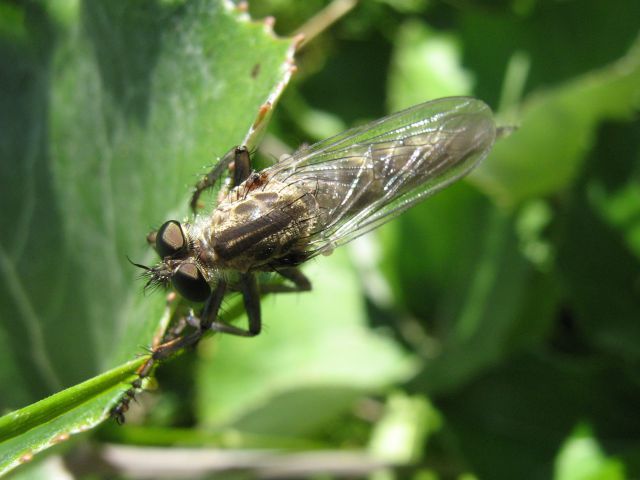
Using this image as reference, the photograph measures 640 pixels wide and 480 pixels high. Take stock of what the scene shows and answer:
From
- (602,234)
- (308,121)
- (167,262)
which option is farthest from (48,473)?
(308,121)

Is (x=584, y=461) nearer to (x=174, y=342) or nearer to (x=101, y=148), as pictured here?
(x=174, y=342)

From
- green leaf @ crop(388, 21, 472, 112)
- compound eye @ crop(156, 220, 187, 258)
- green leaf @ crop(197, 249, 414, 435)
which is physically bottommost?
green leaf @ crop(197, 249, 414, 435)

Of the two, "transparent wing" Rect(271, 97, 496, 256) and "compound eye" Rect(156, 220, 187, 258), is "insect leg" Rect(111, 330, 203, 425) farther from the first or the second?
"transparent wing" Rect(271, 97, 496, 256)

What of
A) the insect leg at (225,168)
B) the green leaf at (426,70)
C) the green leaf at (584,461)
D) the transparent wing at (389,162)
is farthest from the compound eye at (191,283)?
the green leaf at (426,70)

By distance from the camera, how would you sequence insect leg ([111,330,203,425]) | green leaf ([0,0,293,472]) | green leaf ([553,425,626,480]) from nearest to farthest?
insect leg ([111,330,203,425]) < green leaf ([0,0,293,472]) < green leaf ([553,425,626,480])

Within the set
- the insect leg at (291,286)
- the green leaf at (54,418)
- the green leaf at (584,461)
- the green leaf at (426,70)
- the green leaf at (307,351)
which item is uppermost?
the green leaf at (426,70)

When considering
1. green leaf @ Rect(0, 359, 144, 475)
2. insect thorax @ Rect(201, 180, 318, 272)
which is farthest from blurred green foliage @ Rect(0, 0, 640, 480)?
green leaf @ Rect(0, 359, 144, 475)

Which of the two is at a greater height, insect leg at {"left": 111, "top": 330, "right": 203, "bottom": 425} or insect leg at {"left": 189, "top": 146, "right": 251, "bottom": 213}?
insect leg at {"left": 189, "top": 146, "right": 251, "bottom": 213}

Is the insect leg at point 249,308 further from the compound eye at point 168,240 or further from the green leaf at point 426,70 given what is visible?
the green leaf at point 426,70

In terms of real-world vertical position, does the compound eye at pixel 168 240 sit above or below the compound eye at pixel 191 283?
above

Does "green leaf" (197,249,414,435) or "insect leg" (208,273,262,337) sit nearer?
"insect leg" (208,273,262,337)
